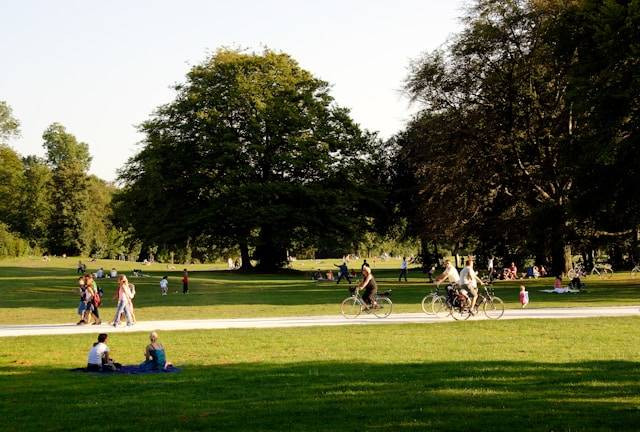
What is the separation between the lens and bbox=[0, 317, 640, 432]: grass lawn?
11180mm

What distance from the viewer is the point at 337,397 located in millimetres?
12883

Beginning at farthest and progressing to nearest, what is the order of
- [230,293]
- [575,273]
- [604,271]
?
1. [604,271]
2. [230,293]
3. [575,273]

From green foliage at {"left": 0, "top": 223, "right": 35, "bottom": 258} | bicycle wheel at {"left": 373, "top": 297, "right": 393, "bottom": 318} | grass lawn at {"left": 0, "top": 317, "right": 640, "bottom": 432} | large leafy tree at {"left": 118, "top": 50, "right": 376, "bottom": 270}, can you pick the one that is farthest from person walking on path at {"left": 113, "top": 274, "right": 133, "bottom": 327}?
green foliage at {"left": 0, "top": 223, "right": 35, "bottom": 258}

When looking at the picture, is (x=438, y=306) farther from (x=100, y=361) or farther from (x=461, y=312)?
(x=100, y=361)

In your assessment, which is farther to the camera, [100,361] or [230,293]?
[230,293]

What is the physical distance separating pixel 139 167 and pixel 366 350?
56458 mm

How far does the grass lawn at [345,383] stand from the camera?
1118 centimetres

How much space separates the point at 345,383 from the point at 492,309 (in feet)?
48.8

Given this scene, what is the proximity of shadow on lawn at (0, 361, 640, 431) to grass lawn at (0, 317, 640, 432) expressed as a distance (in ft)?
0.07

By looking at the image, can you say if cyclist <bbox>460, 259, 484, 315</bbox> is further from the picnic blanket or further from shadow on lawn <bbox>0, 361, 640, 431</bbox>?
the picnic blanket

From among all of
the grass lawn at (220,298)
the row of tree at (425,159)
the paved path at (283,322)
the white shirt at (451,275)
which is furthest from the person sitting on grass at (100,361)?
the row of tree at (425,159)

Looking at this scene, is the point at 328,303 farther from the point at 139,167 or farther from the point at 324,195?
the point at 139,167

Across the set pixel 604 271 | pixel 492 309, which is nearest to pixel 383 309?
pixel 492 309

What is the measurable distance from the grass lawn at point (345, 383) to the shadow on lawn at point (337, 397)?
0.02 metres
